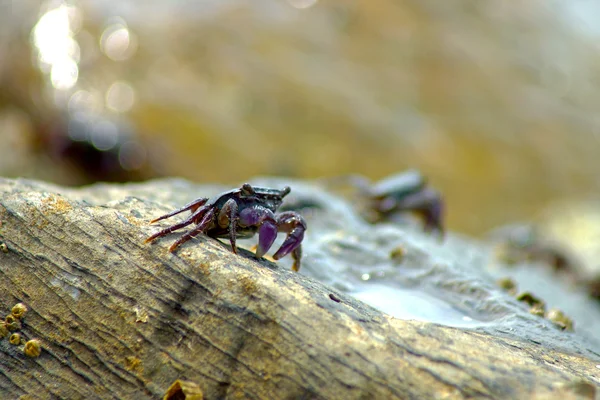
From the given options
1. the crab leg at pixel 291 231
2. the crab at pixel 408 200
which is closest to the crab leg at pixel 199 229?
the crab leg at pixel 291 231

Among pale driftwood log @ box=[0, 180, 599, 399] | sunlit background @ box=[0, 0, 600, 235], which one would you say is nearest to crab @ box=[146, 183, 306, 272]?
pale driftwood log @ box=[0, 180, 599, 399]

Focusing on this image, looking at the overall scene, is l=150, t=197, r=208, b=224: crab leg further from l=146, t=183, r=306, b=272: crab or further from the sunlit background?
the sunlit background

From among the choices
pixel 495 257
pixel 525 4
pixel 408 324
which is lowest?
pixel 408 324

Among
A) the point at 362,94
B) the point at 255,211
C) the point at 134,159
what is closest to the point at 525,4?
the point at 362,94

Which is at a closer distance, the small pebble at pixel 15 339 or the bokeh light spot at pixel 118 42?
the small pebble at pixel 15 339

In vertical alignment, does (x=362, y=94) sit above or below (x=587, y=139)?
below

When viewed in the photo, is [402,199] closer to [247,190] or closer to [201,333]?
[247,190]

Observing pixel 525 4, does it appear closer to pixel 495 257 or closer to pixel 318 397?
pixel 495 257

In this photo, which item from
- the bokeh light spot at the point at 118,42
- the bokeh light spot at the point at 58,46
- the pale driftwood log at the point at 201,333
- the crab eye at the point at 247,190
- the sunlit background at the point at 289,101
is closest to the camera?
the pale driftwood log at the point at 201,333

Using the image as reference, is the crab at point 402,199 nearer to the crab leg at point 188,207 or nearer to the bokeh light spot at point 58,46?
the crab leg at point 188,207
